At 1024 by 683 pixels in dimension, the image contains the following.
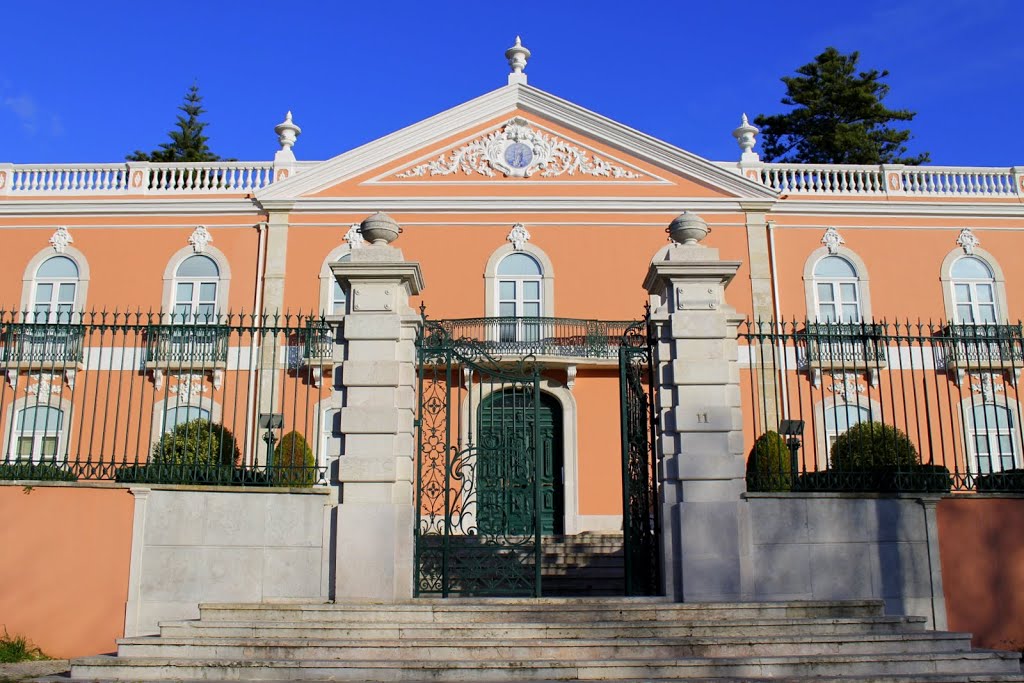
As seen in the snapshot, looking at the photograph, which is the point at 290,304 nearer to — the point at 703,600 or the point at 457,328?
the point at 457,328

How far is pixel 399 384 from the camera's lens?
8992 mm

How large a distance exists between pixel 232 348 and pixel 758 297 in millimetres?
10429

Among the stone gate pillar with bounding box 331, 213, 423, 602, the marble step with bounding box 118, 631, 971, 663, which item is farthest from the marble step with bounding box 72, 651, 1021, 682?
the stone gate pillar with bounding box 331, 213, 423, 602

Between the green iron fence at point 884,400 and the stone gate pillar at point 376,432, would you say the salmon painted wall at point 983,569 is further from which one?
the stone gate pillar at point 376,432

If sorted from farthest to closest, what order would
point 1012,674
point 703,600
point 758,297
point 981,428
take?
1. point 758,297
2. point 981,428
3. point 703,600
4. point 1012,674

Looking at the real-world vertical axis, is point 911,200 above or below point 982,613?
above

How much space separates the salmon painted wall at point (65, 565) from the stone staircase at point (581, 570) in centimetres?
452

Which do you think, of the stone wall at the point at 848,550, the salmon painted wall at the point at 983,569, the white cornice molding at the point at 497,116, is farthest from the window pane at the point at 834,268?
the stone wall at the point at 848,550

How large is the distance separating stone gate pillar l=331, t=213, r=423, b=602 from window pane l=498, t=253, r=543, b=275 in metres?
10.4

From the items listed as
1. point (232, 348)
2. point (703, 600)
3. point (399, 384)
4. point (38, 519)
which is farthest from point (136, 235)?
point (703, 600)

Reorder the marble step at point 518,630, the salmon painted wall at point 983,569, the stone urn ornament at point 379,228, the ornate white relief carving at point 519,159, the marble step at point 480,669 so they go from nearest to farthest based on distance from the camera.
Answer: the marble step at point 480,669 < the marble step at point 518,630 < the salmon painted wall at point 983,569 < the stone urn ornament at point 379,228 < the ornate white relief carving at point 519,159

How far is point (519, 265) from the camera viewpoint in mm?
19703

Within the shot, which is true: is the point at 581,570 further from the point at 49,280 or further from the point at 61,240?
the point at 61,240

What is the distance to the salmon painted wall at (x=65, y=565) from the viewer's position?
9.25m
